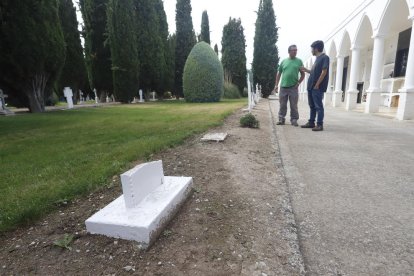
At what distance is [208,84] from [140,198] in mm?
16848

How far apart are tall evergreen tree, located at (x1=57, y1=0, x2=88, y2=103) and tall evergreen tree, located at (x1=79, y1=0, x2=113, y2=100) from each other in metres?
1.36

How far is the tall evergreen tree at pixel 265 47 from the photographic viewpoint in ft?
80.3

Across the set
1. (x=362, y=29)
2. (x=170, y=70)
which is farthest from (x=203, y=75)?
(x=362, y=29)

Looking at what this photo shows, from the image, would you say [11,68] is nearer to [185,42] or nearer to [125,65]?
[125,65]

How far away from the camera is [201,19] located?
2948cm

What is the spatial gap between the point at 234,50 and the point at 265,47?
4708 mm

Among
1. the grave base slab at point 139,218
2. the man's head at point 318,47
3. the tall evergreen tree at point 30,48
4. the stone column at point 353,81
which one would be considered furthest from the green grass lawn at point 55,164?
the stone column at point 353,81

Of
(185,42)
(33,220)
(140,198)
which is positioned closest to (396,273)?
(140,198)

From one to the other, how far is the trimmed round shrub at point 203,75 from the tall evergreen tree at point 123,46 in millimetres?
4341

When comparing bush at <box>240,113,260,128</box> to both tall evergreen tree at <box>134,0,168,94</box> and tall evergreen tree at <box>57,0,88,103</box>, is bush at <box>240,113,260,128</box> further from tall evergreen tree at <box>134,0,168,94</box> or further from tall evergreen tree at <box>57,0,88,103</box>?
tall evergreen tree at <box>134,0,168,94</box>

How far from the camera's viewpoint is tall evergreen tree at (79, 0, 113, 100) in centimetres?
2000

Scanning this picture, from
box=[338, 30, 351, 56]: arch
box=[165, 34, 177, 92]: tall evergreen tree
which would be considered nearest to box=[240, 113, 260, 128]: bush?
box=[338, 30, 351, 56]: arch

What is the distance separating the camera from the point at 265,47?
979 inches

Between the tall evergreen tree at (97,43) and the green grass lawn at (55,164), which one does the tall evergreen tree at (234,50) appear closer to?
the tall evergreen tree at (97,43)
